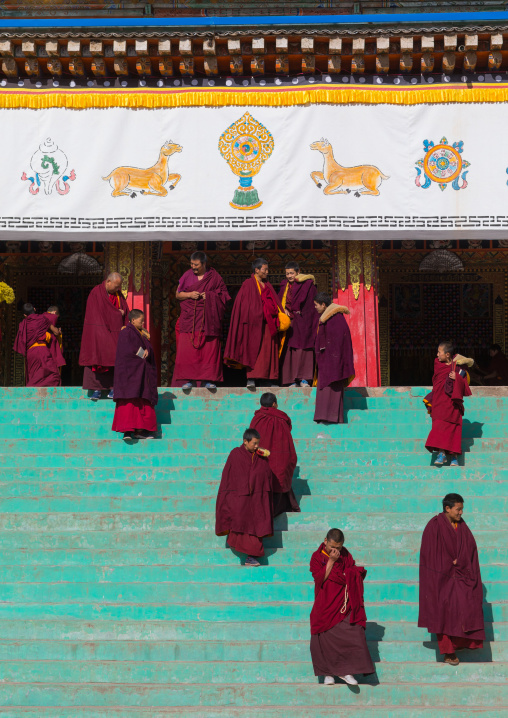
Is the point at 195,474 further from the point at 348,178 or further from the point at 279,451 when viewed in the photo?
the point at 348,178

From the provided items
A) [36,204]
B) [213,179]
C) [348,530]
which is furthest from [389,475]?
[36,204]

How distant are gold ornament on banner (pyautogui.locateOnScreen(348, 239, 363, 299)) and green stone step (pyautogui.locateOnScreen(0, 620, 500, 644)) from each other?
21.3 feet

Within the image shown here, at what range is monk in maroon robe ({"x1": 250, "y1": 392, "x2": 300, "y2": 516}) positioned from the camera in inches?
336

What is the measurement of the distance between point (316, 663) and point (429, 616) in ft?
2.74

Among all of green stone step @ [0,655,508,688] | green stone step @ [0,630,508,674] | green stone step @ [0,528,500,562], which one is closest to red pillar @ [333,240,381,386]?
green stone step @ [0,528,500,562]

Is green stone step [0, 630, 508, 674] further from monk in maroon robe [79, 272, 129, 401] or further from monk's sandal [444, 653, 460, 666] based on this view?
monk in maroon robe [79, 272, 129, 401]

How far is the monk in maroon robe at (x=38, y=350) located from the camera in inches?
498

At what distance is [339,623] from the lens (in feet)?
22.4

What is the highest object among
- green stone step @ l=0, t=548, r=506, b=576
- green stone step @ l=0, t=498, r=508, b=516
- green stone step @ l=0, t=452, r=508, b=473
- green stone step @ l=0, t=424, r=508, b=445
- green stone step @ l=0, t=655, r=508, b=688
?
green stone step @ l=0, t=424, r=508, b=445

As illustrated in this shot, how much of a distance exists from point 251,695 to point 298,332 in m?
5.22

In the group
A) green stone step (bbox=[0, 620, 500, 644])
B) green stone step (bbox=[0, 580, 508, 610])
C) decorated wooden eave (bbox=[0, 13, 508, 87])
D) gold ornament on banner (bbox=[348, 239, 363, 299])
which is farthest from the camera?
gold ornament on banner (bbox=[348, 239, 363, 299])

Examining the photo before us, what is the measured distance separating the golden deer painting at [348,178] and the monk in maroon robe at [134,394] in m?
3.87

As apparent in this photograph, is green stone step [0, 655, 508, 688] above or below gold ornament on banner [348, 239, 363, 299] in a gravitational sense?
below

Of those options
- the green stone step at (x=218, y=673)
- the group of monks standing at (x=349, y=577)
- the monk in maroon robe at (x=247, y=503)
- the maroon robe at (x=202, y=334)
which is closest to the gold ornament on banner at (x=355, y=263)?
the maroon robe at (x=202, y=334)
